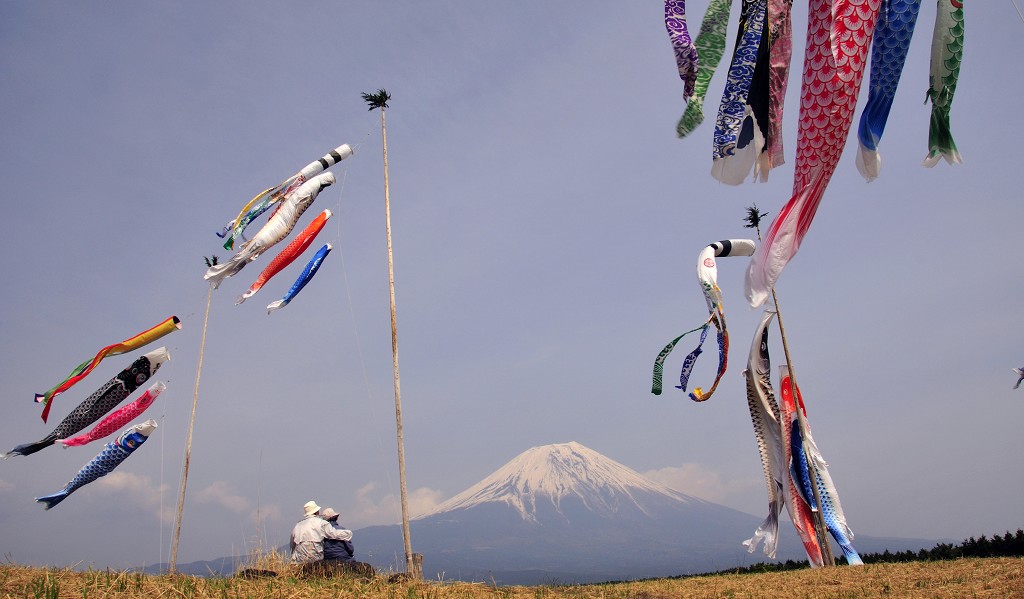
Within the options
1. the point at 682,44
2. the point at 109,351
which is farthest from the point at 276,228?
the point at 682,44

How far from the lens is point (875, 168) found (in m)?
6.44

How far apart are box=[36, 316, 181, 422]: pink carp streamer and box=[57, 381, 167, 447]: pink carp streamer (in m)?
0.91

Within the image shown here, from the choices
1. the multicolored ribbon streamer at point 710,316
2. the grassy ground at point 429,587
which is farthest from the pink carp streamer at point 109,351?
the multicolored ribbon streamer at point 710,316

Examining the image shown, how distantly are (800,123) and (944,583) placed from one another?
631 centimetres

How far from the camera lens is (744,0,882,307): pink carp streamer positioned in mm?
5832

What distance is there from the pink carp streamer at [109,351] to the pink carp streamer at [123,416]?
91cm

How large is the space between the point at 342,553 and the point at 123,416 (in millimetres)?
8355

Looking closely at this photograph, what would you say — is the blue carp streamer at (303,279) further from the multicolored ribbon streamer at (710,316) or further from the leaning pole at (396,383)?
the multicolored ribbon streamer at (710,316)

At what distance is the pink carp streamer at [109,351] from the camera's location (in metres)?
13.6

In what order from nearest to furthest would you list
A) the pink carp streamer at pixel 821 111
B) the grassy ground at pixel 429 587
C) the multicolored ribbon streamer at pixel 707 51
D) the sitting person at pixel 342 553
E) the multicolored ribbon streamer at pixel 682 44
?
1. the grassy ground at pixel 429 587
2. the pink carp streamer at pixel 821 111
3. the multicolored ribbon streamer at pixel 707 51
4. the multicolored ribbon streamer at pixel 682 44
5. the sitting person at pixel 342 553

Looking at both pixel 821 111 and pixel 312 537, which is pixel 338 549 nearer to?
pixel 312 537

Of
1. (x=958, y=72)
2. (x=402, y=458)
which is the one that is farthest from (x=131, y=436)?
(x=958, y=72)

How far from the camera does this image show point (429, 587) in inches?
273

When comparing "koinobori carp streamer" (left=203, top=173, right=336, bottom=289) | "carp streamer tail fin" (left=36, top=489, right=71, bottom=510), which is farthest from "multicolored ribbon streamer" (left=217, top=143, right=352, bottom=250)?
"carp streamer tail fin" (left=36, top=489, right=71, bottom=510)
